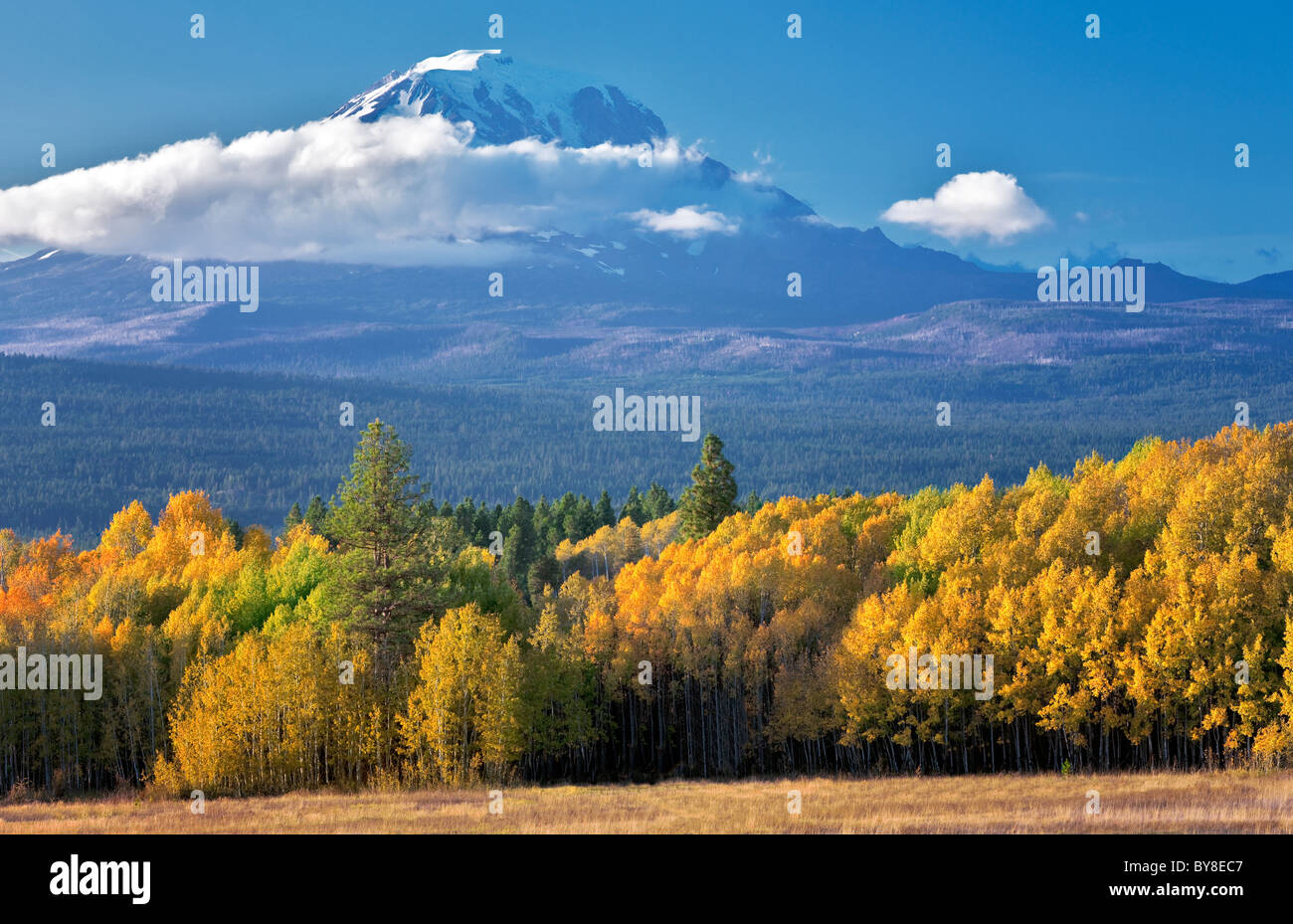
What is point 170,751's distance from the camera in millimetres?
80000

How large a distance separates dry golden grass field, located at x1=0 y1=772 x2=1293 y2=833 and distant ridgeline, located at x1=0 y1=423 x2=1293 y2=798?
809 centimetres

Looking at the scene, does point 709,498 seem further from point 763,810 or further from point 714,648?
point 763,810

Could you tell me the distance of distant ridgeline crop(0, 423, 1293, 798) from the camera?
213ft

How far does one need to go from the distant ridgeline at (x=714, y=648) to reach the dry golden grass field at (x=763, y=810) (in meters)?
Result: 8.09

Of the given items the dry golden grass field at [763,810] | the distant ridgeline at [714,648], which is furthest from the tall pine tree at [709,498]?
the dry golden grass field at [763,810]

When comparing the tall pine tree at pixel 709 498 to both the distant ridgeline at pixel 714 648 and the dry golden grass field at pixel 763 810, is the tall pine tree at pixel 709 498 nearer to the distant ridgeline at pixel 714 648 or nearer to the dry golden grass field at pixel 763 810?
→ the distant ridgeline at pixel 714 648

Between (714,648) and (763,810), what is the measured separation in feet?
112

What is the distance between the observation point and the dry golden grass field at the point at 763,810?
4097cm

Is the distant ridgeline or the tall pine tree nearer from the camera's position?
the distant ridgeline

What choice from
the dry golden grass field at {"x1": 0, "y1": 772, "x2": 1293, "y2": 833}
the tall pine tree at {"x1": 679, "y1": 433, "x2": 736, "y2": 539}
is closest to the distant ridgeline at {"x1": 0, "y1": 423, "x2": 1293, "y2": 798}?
the dry golden grass field at {"x1": 0, "y1": 772, "x2": 1293, "y2": 833}

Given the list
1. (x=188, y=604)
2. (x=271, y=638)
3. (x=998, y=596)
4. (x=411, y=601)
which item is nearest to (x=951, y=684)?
(x=998, y=596)

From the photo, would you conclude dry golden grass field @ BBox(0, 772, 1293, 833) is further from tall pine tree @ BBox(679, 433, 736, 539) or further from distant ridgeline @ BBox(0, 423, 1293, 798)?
tall pine tree @ BBox(679, 433, 736, 539)

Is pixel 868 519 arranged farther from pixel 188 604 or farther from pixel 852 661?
pixel 188 604

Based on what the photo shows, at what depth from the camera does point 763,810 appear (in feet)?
156
